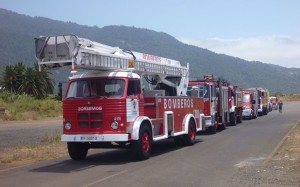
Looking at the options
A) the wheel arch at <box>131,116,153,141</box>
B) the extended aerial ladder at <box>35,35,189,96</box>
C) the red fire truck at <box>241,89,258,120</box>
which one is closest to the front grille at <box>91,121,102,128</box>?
the wheel arch at <box>131,116,153,141</box>

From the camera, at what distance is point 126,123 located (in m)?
14.0

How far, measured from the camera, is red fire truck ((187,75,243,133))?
79.4 feet

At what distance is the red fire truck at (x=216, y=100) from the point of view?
24.2 meters

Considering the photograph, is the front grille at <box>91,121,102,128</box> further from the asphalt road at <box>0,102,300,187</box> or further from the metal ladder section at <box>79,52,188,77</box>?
the metal ladder section at <box>79,52,188,77</box>

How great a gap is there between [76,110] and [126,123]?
1.61 meters

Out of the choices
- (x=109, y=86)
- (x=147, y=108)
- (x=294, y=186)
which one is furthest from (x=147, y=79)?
(x=294, y=186)

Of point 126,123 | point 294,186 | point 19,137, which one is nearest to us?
point 294,186

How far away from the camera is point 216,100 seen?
85.7 feet

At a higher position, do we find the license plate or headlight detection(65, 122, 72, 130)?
headlight detection(65, 122, 72, 130)

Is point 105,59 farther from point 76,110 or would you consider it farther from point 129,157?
point 129,157

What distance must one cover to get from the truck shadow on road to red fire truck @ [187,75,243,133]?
4.29m

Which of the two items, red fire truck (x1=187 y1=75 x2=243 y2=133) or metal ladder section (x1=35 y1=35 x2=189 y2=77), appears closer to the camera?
metal ladder section (x1=35 y1=35 x2=189 y2=77)

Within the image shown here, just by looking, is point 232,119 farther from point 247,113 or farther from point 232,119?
point 247,113

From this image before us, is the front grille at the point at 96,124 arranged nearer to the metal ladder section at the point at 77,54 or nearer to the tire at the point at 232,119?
the metal ladder section at the point at 77,54
